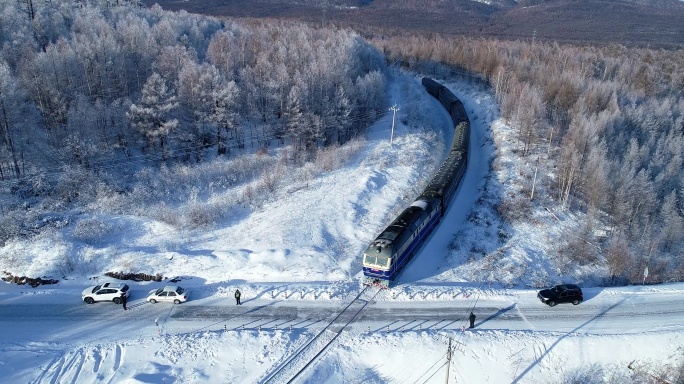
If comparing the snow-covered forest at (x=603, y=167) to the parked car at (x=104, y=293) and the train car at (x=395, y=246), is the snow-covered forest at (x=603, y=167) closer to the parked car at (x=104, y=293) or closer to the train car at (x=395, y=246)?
the train car at (x=395, y=246)

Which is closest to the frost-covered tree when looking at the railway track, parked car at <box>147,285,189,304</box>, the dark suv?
parked car at <box>147,285,189,304</box>

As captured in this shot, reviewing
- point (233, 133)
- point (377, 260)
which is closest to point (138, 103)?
point (233, 133)

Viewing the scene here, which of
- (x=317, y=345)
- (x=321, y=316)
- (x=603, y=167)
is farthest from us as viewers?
(x=603, y=167)

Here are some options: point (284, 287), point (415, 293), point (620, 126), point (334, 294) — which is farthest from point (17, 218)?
Result: point (620, 126)

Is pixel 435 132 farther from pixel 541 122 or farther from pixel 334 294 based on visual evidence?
pixel 334 294

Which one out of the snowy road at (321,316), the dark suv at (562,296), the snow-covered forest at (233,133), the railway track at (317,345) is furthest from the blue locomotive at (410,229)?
the dark suv at (562,296)

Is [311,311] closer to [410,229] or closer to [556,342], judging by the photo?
[410,229]
